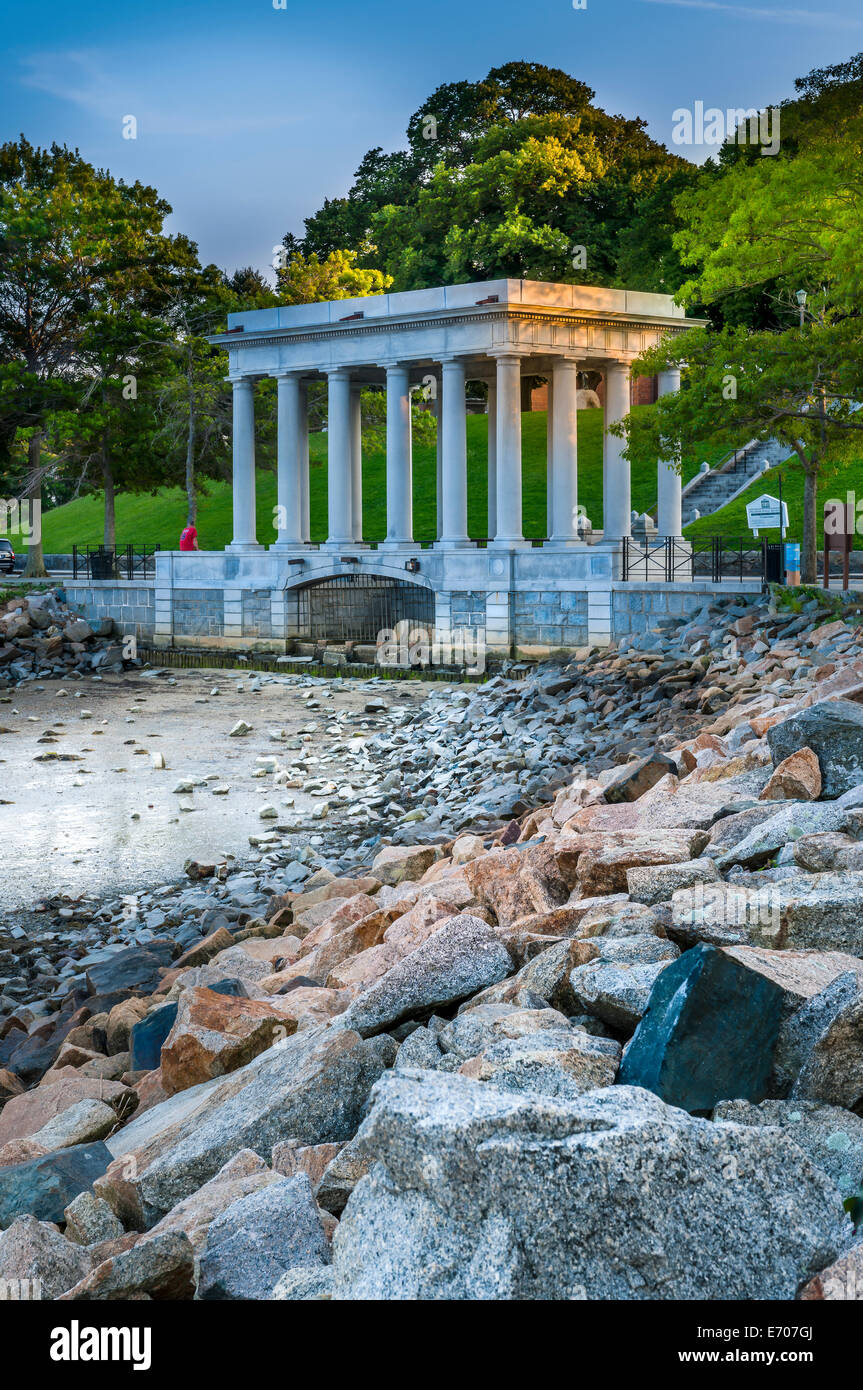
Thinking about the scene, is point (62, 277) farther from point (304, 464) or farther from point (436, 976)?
point (436, 976)

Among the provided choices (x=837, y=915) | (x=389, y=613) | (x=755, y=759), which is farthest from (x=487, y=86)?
(x=837, y=915)

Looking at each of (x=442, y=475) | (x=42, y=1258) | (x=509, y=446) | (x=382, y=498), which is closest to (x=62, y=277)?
(x=382, y=498)

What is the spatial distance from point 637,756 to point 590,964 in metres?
12.9

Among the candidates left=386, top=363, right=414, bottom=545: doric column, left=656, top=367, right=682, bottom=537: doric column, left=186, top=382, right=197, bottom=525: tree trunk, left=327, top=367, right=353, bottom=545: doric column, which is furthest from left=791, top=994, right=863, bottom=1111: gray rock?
left=186, top=382, right=197, bottom=525: tree trunk

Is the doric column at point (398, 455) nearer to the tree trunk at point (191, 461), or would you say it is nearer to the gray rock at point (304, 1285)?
the tree trunk at point (191, 461)

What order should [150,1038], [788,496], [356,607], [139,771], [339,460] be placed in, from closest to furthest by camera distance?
[150,1038], [139,771], [339,460], [356,607], [788,496]

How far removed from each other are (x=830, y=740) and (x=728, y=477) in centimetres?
4493

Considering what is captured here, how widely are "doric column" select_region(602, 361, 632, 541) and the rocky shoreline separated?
94.1ft

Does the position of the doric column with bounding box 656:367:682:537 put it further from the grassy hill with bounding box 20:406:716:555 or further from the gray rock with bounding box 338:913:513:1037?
the gray rock with bounding box 338:913:513:1037

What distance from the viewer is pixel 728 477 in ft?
176

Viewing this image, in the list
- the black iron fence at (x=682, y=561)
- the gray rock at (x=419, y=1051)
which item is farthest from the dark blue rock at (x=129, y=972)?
the black iron fence at (x=682, y=561)
